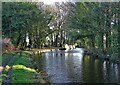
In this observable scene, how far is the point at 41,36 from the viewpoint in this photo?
7694 centimetres

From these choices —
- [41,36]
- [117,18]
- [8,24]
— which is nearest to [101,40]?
[117,18]

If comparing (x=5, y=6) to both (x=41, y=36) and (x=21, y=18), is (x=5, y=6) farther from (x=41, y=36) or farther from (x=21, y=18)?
(x=41, y=36)

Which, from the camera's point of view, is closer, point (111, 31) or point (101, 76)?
point (101, 76)

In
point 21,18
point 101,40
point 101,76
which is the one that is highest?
point 21,18

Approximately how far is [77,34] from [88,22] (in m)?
10.6

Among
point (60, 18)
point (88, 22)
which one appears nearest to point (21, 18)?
point (88, 22)

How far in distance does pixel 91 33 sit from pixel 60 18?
27.6 meters

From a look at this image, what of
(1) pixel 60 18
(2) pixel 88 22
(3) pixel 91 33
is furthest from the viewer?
(1) pixel 60 18

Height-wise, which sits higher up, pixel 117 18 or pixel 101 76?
pixel 117 18

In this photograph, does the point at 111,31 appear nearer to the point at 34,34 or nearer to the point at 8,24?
the point at 8,24

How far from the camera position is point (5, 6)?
155 feet

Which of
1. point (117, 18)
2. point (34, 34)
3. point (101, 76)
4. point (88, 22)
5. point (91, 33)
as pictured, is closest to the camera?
point (101, 76)

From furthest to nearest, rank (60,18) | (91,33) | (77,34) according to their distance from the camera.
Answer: (60,18)
(77,34)
(91,33)

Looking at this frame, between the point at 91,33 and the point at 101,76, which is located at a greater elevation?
the point at 91,33
